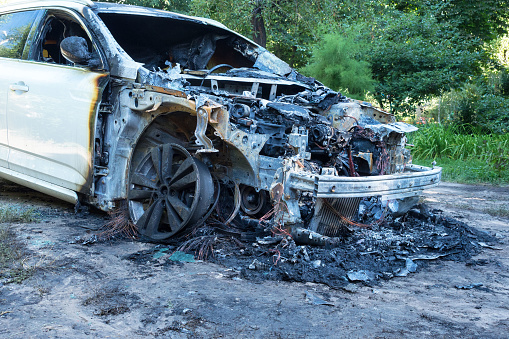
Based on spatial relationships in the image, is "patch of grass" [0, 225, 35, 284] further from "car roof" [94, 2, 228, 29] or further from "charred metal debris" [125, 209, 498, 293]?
"car roof" [94, 2, 228, 29]

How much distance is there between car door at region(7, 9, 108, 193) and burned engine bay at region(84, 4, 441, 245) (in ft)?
0.50

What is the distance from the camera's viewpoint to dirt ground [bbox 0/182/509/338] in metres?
2.88

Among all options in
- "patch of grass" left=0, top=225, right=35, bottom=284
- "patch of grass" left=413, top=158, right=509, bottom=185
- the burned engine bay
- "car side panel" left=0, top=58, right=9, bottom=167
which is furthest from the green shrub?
"patch of grass" left=0, top=225, right=35, bottom=284

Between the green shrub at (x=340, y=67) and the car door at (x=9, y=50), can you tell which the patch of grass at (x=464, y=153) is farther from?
the car door at (x=9, y=50)

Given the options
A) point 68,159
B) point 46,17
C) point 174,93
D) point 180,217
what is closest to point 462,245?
point 180,217

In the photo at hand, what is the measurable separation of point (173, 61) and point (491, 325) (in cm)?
481

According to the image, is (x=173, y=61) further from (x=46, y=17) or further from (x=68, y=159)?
(x=68, y=159)

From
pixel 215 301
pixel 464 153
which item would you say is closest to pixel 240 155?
pixel 215 301

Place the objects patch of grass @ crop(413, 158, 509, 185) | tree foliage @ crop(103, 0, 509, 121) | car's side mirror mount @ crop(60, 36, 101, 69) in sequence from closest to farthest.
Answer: car's side mirror mount @ crop(60, 36, 101, 69), patch of grass @ crop(413, 158, 509, 185), tree foliage @ crop(103, 0, 509, 121)

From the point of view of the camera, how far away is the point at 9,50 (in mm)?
5645

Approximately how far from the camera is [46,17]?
5305 millimetres

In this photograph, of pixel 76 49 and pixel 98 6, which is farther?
pixel 98 6

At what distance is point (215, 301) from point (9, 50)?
407 centimetres

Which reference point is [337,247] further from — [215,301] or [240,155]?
[215,301]
